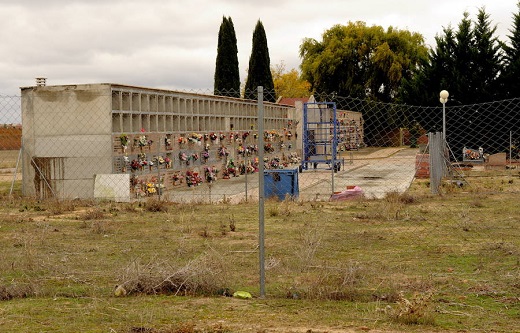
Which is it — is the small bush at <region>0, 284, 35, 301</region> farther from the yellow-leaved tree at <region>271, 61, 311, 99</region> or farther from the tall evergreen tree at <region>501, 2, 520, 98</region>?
the yellow-leaved tree at <region>271, 61, 311, 99</region>

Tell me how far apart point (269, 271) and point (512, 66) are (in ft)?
82.6

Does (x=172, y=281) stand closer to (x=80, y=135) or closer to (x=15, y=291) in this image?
(x=15, y=291)

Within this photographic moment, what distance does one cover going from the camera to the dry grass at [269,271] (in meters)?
5.14

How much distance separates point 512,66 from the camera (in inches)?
1159

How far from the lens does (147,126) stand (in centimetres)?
1772

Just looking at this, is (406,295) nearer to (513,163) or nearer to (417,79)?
(513,163)

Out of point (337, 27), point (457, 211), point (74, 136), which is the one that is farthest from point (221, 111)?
point (337, 27)

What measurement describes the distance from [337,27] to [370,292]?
56.7 m

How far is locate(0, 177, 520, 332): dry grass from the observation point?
5.14 metres

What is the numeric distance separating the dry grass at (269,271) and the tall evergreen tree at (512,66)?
61.3ft

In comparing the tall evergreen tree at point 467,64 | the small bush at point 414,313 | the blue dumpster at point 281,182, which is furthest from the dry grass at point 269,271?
the tall evergreen tree at point 467,64

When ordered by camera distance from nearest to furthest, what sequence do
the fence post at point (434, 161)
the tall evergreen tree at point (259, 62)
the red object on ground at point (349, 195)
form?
the red object on ground at point (349, 195) < the fence post at point (434, 161) < the tall evergreen tree at point (259, 62)

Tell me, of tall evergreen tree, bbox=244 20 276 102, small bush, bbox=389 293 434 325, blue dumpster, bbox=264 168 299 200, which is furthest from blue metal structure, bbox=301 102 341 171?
small bush, bbox=389 293 434 325

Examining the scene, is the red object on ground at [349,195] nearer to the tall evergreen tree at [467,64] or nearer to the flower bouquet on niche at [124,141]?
the flower bouquet on niche at [124,141]
